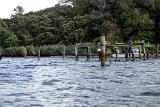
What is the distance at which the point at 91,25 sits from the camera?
104 metres

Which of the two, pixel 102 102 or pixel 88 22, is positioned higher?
pixel 88 22

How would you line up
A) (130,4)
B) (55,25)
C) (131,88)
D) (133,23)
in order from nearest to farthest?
1. (131,88)
2. (133,23)
3. (130,4)
4. (55,25)

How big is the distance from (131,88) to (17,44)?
8668 cm

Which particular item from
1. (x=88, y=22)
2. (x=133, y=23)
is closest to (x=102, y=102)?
(x=133, y=23)

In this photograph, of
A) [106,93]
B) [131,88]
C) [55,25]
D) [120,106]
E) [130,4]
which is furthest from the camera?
[55,25]

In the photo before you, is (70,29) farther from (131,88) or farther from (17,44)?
(131,88)

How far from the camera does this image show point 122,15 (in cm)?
9938

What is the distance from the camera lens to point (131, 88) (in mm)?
24656

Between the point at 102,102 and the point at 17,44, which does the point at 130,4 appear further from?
the point at 102,102

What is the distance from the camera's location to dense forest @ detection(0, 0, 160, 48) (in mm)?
96875

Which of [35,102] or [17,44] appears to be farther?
[17,44]

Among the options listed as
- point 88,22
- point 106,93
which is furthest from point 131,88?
point 88,22

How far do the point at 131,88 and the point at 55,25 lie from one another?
9290 cm

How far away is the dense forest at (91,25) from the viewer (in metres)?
96.9
